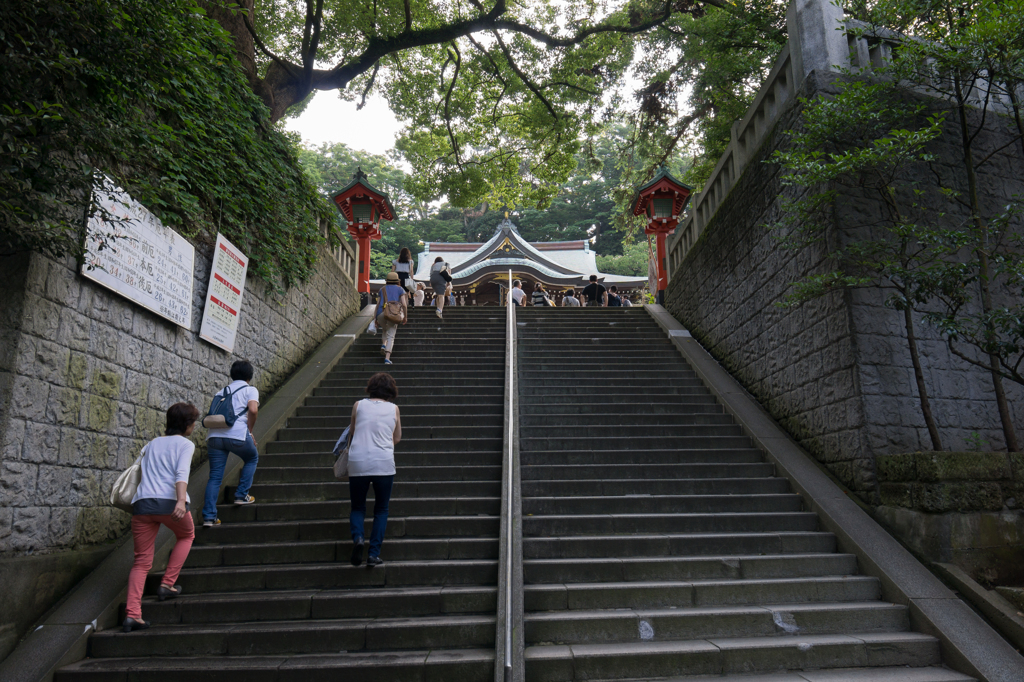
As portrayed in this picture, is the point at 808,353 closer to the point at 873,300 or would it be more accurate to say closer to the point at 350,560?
the point at 873,300

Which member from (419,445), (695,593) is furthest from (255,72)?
(695,593)

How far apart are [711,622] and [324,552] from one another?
2780mm

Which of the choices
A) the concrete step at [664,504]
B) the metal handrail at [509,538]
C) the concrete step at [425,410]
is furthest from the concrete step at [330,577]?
the concrete step at [425,410]

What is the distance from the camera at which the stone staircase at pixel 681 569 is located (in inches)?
136

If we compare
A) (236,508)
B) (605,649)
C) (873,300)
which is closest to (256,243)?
(236,508)

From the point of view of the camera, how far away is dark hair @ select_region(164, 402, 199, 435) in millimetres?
3898

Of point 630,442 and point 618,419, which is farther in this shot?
point 618,419

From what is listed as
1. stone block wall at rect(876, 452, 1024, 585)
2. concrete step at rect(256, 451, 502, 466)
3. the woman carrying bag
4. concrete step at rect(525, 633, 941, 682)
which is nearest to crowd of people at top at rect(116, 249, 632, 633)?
concrete step at rect(256, 451, 502, 466)

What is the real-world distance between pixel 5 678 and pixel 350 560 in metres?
1.96

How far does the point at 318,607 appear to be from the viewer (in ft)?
12.7

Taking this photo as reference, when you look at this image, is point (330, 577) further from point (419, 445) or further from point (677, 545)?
point (677, 545)

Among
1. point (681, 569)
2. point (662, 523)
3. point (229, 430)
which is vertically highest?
point (229, 430)

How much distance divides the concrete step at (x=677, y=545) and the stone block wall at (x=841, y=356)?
2.36 ft

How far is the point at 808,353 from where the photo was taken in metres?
5.82
